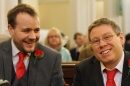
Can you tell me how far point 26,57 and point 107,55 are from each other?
81 cm

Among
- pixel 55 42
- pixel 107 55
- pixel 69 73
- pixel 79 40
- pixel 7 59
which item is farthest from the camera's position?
pixel 79 40

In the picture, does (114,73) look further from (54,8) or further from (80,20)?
(54,8)

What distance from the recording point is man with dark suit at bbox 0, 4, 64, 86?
266 centimetres

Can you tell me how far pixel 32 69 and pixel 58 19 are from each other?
10461mm

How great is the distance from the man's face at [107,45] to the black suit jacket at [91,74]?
15cm

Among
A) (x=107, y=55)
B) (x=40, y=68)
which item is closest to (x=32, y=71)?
(x=40, y=68)

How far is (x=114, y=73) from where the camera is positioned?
2525 millimetres

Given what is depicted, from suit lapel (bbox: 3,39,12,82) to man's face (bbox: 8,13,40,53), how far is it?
160 mm

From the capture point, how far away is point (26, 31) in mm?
2652

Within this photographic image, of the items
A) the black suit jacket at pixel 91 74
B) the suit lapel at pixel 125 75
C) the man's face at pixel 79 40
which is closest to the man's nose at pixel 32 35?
the black suit jacket at pixel 91 74

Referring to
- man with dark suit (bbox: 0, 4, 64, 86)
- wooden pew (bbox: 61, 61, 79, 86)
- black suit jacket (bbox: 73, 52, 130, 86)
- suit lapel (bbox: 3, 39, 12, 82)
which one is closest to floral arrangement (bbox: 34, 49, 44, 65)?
man with dark suit (bbox: 0, 4, 64, 86)

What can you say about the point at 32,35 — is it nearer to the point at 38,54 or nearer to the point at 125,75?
the point at 38,54

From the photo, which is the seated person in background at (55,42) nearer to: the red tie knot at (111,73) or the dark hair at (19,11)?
the dark hair at (19,11)

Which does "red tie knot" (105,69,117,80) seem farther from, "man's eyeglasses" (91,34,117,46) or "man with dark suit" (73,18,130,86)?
"man's eyeglasses" (91,34,117,46)
